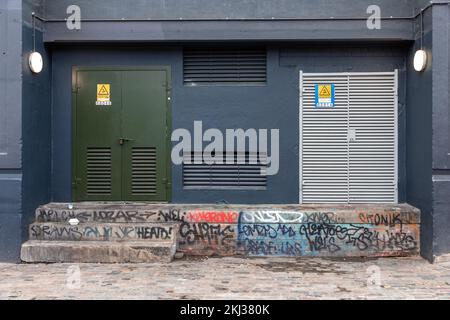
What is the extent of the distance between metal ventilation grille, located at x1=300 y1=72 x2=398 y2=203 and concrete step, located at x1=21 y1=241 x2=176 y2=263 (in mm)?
2732

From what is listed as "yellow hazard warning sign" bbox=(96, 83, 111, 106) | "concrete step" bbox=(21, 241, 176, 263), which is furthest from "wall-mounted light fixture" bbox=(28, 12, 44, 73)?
"concrete step" bbox=(21, 241, 176, 263)

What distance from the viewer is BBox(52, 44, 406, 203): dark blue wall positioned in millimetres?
9242

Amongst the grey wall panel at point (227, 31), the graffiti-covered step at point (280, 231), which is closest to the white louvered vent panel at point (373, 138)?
the graffiti-covered step at point (280, 231)

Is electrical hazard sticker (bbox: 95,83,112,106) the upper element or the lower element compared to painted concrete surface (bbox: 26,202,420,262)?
upper

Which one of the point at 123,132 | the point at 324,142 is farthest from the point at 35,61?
the point at 324,142

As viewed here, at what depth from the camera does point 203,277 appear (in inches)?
298

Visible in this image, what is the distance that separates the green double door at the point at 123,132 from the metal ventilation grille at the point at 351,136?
2.48 metres

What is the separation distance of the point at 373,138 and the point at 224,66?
9.53ft

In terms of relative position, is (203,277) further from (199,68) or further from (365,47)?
(365,47)

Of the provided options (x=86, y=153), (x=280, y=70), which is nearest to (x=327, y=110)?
(x=280, y=70)

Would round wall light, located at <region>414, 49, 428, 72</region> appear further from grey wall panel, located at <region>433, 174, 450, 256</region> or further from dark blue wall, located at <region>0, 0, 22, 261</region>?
dark blue wall, located at <region>0, 0, 22, 261</region>

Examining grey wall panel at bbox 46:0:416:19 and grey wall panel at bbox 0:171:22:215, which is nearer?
grey wall panel at bbox 0:171:22:215

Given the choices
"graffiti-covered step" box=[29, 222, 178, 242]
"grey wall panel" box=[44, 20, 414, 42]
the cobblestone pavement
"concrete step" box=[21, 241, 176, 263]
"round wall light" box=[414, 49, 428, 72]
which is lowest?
the cobblestone pavement

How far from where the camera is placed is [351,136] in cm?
Answer: 926
